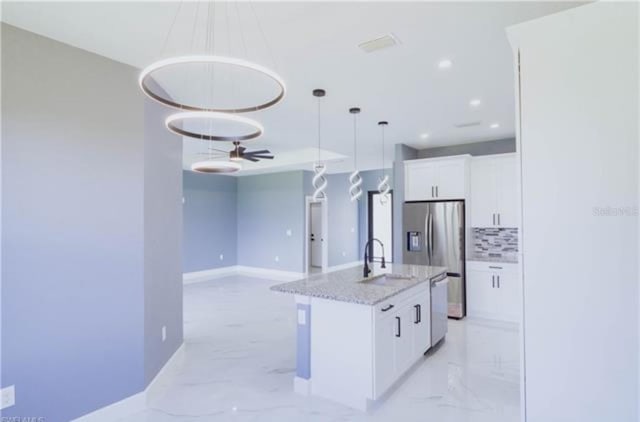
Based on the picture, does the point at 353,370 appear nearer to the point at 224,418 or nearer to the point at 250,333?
the point at 224,418

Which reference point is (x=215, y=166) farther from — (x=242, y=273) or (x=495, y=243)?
(x=242, y=273)

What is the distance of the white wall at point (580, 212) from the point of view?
145 cm

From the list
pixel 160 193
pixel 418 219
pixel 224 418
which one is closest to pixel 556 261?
pixel 224 418

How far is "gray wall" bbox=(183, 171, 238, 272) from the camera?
314 inches

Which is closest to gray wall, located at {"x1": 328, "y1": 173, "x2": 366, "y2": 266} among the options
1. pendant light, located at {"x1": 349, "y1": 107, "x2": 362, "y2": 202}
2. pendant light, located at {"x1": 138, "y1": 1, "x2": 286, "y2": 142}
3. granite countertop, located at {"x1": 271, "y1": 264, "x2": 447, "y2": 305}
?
pendant light, located at {"x1": 349, "y1": 107, "x2": 362, "y2": 202}

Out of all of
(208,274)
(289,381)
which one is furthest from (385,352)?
(208,274)

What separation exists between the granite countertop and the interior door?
5.76m

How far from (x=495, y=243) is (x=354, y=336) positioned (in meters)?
3.82

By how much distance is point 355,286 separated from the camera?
3.00 metres

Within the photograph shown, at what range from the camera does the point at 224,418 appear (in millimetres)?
2582

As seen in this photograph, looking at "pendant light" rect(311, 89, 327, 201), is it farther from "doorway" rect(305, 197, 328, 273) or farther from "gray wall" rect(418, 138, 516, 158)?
"doorway" rect(305, 197, 328, 273)

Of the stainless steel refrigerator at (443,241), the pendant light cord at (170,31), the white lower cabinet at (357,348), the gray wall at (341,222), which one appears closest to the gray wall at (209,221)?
the gray wall at (341,222)

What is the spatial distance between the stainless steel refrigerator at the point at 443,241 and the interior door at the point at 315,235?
4449mm

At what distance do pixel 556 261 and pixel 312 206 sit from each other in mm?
8310
